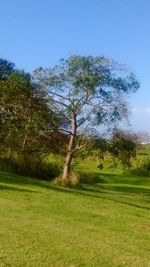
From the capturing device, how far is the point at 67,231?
9258mm

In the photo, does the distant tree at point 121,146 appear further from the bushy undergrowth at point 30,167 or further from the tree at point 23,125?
the bushy undergrowth at point 30,167

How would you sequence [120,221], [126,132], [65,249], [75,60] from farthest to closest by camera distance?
[126,132] → [75,60] → [120,221] → [65,249]

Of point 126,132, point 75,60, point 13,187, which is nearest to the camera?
point 13,187

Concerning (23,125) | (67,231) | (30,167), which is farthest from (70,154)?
(67,231)

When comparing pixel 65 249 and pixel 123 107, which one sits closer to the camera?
pixel 65 249

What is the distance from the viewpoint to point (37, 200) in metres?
13.3

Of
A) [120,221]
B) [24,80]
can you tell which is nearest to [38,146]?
[24,80]

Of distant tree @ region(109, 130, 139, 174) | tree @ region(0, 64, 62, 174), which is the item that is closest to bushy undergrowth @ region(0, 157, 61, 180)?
tree @ region(0, 64, 62, 174)

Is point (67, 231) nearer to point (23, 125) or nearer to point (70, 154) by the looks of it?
point (70, 154)

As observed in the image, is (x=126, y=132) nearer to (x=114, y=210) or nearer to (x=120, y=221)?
(x=114, y=210)

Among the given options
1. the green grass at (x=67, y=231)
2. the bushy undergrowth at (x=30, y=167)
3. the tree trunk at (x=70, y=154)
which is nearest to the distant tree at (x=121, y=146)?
the tree trunk at (x=70, y=154)

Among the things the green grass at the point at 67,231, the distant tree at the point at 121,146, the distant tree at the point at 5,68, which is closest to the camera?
the green grass at the point at 67,231

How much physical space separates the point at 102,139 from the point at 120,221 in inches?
305

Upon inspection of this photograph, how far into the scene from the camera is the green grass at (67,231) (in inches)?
281
